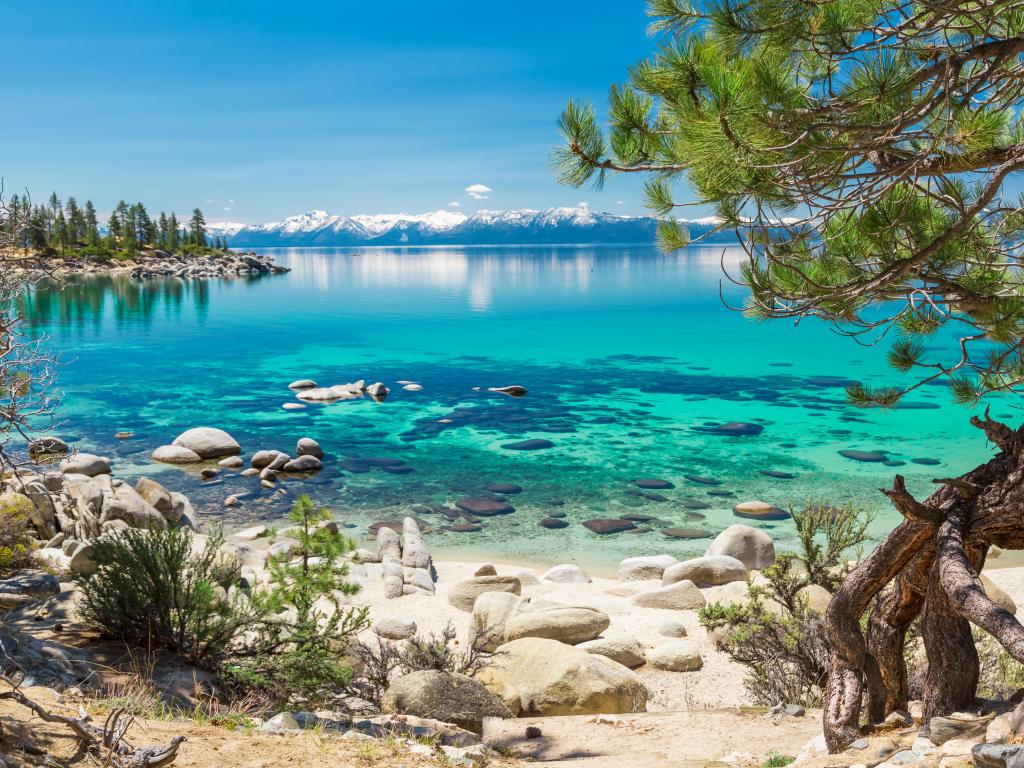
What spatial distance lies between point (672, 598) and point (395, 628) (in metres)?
4.45

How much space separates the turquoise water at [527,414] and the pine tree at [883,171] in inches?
45.2

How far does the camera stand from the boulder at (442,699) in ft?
21.8

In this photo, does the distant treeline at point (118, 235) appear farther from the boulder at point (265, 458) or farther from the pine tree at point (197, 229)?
the boulder at point (265, 458)

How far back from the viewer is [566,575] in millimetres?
13352

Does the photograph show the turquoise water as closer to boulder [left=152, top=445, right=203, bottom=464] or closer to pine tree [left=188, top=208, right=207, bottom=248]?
boulder [left=152, top=445, right=203, bottom=464]

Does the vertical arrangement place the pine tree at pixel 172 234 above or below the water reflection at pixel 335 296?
above

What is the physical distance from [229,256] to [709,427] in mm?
139381

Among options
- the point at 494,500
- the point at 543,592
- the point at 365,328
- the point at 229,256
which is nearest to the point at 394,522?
the point at 494,500

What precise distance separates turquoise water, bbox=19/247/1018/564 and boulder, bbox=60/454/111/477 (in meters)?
1.33

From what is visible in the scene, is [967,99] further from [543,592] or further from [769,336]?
[769,336]

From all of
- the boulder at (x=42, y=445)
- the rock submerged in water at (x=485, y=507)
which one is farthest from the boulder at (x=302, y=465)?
the boulder at (x=42, y=445)

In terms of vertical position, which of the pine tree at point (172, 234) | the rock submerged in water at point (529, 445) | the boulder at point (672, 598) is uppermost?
the pine tree at point (172, 234)

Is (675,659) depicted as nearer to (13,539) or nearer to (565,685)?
(565,685)

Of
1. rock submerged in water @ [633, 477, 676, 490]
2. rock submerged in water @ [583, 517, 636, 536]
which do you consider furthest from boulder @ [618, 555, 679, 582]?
rock submerged in water @ [633, 477, 676, 490]
